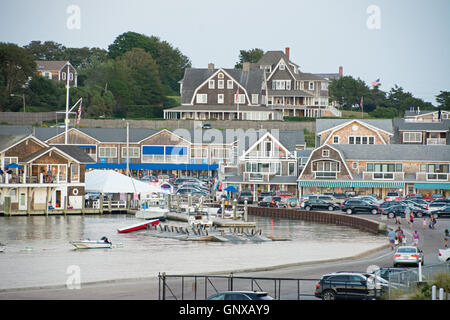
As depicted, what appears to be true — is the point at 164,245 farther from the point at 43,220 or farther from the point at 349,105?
the point at 349,105

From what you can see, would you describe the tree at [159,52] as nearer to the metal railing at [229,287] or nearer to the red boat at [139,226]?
the red boat at [139,226]

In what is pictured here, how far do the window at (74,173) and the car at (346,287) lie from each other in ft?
172

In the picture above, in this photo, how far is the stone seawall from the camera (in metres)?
67.3

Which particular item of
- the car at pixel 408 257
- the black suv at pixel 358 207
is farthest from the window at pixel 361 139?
the car at pixel 408 257

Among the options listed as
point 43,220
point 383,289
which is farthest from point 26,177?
point 383,289

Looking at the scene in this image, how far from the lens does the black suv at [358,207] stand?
258ft

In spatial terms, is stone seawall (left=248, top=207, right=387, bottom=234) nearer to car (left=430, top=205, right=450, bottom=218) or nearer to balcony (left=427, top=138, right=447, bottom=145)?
car (left=430, top=205, right=450, bottom=218)

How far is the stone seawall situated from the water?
38.4 inches

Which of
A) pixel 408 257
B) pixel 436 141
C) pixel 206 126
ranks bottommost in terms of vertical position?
pixel 408 257

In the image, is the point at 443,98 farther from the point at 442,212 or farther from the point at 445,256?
the point at 445,256

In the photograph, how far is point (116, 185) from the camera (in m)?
84.6

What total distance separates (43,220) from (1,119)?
192 feet

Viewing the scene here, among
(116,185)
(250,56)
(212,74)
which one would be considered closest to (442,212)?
(116,185)

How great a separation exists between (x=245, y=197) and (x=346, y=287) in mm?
58285
